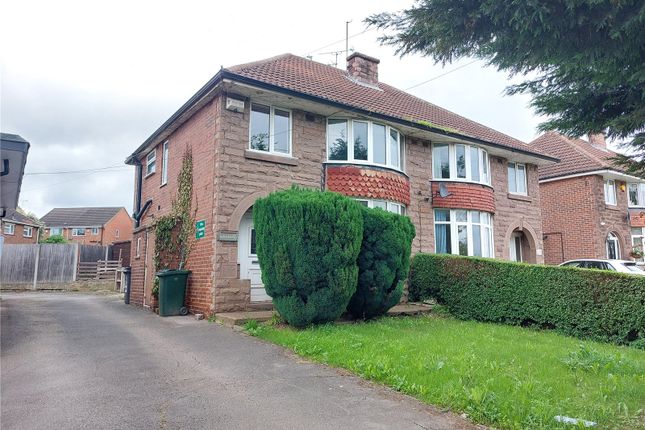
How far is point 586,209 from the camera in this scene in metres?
21.2

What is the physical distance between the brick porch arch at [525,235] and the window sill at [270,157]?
9.78 meters

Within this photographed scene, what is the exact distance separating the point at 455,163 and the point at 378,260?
26.3ft

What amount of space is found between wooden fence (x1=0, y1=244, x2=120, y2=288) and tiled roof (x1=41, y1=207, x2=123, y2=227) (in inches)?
1261

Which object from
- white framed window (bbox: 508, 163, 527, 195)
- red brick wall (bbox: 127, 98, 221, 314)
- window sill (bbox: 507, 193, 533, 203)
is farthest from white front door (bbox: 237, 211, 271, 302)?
white framed window (bbox: 508, 163, 527, 195)

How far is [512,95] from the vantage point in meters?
4.91

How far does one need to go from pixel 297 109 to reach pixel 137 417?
378 inches

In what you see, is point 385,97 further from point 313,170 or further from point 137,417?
point 137,417

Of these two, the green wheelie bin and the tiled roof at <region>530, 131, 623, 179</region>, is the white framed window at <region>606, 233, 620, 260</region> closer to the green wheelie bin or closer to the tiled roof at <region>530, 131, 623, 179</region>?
the tiled roof at <region>530, 131, 623, 179</region>

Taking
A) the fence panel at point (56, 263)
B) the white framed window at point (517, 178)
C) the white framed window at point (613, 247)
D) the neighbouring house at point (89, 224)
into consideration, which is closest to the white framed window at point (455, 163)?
the white framed window at point (517, 178)

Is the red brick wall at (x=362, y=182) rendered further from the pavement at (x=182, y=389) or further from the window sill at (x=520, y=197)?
the window sill at (x=520, y=197)

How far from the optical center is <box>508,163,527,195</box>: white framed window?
18.6 meters

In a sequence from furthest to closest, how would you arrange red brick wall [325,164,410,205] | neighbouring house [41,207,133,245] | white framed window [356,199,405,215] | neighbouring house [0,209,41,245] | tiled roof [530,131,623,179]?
neighbouring house [41,207,133,245]
neighbouring house [0,209,41,245]
tiled roof [530,131,623,179]
white framed window [356,199,405,215]
red brick wall [325,164,410,205]

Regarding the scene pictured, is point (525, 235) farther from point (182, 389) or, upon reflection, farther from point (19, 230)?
point (19, 230)

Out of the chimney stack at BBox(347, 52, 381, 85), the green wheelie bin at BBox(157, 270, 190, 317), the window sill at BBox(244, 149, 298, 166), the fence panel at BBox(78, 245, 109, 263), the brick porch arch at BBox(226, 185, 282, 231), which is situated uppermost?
the chimney stack at BBox(347, 52, 381, 85)
